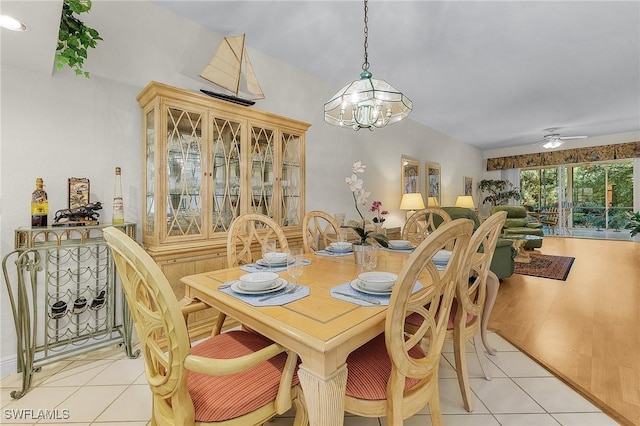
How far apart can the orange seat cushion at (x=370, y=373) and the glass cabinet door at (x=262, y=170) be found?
1.64 m

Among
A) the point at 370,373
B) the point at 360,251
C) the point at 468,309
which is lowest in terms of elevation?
the point at 370,373

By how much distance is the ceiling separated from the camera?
232 centimetres

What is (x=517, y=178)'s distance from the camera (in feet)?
26.3

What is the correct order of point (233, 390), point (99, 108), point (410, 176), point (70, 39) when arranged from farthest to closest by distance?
point (410, 176)
point (99, 108)
point (70, 39)
point (233, 390)

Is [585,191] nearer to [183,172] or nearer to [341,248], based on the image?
[341,248]

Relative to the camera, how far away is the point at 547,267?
4.33 m

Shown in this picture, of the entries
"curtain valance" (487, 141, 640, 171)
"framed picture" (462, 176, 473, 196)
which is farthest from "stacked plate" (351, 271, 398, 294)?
"curtain valance" (487, 141, 640, 171)

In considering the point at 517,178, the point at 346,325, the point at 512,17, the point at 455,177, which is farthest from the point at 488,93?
the point at 517,178

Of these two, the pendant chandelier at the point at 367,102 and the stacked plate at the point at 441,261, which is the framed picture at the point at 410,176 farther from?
the stacked plate at the point at 441,261

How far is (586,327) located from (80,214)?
388cm

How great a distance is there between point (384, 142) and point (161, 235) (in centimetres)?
368

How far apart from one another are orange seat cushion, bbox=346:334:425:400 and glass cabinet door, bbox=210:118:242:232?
1.53 meters

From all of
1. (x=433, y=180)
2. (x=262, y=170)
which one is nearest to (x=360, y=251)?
(x=262, y=170)

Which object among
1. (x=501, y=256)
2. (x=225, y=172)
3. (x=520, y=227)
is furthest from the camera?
(x=520, y=227)
